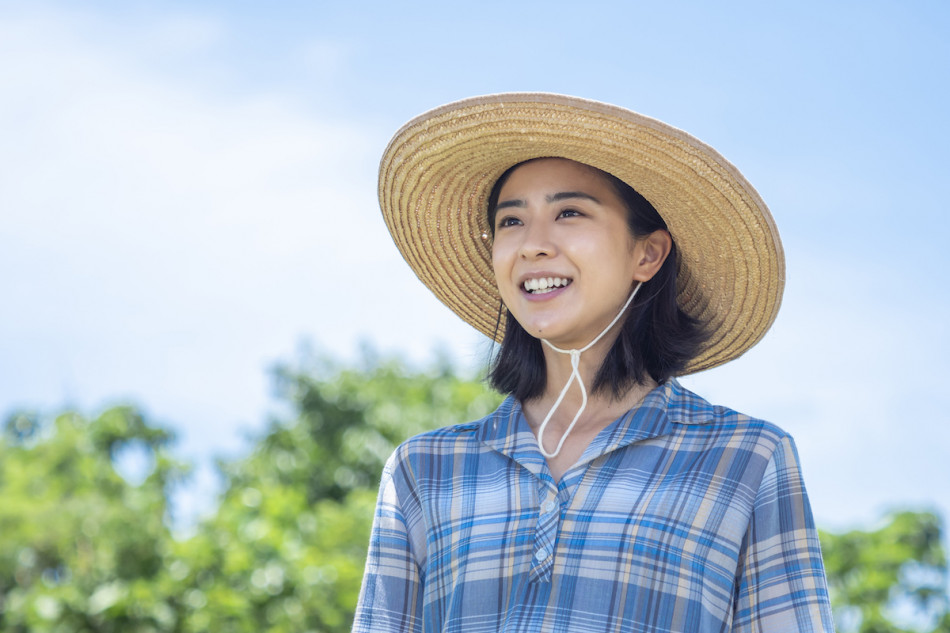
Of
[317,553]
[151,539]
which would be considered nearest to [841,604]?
[317,553]

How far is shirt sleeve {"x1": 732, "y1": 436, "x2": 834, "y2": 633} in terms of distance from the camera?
6.27 ft

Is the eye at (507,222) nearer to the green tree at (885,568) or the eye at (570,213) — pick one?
the eye at (570,213)

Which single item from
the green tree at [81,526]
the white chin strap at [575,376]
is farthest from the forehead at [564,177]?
the green tree at [81,526]

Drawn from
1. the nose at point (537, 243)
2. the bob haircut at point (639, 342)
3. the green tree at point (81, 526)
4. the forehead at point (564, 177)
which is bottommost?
the green tree at point (81, 526)

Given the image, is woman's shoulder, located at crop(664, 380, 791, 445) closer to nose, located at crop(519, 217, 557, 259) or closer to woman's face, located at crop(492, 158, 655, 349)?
woman's face, located at crop(492, 158, 655, 349)

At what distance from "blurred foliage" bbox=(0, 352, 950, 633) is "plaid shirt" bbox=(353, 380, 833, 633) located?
2402 millimetres

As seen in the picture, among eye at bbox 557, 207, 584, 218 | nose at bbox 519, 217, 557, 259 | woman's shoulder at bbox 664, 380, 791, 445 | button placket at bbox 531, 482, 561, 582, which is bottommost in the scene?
button placket at bbox 531, 482, 561, 582

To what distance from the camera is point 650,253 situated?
234 centimetres

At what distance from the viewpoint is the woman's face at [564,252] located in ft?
7.08

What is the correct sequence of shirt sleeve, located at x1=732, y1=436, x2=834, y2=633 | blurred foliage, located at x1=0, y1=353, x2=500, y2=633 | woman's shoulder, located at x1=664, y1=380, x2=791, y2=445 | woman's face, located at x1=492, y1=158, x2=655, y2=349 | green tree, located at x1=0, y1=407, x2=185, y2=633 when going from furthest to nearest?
green tree, located at x1=0, y1=407, x2=185, y2=633
blurred foliage, located at x1=0, y1=353, x2=500, y2=633
woman's face, located at x1=492, y1=158, x2=655, y2=349
woman's shoulder, located at x1=664, y1=380, x2=791, y2=445
shirt sleeve, located at x1=732, y1=436, x2=834, y2=633

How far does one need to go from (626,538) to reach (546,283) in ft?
1.71

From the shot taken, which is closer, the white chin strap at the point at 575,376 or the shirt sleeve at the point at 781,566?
the shirt sleeve at the point at 781,566

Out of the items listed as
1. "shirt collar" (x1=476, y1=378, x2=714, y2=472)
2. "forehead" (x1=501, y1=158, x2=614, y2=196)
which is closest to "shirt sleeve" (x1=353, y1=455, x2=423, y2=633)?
"shirt collar" (x1=476, y1=378, x2=714, y2=472)

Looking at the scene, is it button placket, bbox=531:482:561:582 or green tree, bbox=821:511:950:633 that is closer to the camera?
button placket, bbox=531:482:561:582
